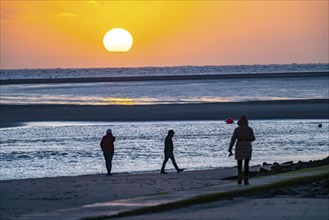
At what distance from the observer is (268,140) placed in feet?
124

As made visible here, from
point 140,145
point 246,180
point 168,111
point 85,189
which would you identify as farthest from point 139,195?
point 168,111

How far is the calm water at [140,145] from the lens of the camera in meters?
29.9

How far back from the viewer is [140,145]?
36.1 meters

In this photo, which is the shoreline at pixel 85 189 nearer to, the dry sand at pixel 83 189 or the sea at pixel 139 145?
the dry sand at pixel 83 189

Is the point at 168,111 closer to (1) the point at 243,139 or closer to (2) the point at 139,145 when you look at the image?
(2) the point at 139,145

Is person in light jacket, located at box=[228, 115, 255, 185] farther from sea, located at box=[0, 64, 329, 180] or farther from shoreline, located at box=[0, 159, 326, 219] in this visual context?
sea, located at box=[0, 64, 329, 180]

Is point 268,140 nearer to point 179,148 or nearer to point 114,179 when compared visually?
point 179,148

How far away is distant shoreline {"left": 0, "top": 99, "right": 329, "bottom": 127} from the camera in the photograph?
5162 cm

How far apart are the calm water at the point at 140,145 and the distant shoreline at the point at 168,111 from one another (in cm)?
343

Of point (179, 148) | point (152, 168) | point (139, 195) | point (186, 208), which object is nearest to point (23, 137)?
point (179, 148)

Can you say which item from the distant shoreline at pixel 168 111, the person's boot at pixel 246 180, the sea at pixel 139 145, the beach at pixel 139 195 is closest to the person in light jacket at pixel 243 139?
the person's boot at pixel 246 180

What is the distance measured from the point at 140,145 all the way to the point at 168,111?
68.3ft

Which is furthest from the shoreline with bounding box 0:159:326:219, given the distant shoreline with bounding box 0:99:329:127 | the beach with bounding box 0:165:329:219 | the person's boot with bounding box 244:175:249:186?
the distant shoreline with bounding box 0:99:329:127

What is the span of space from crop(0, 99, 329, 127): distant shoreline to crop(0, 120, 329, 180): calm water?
3427mm
